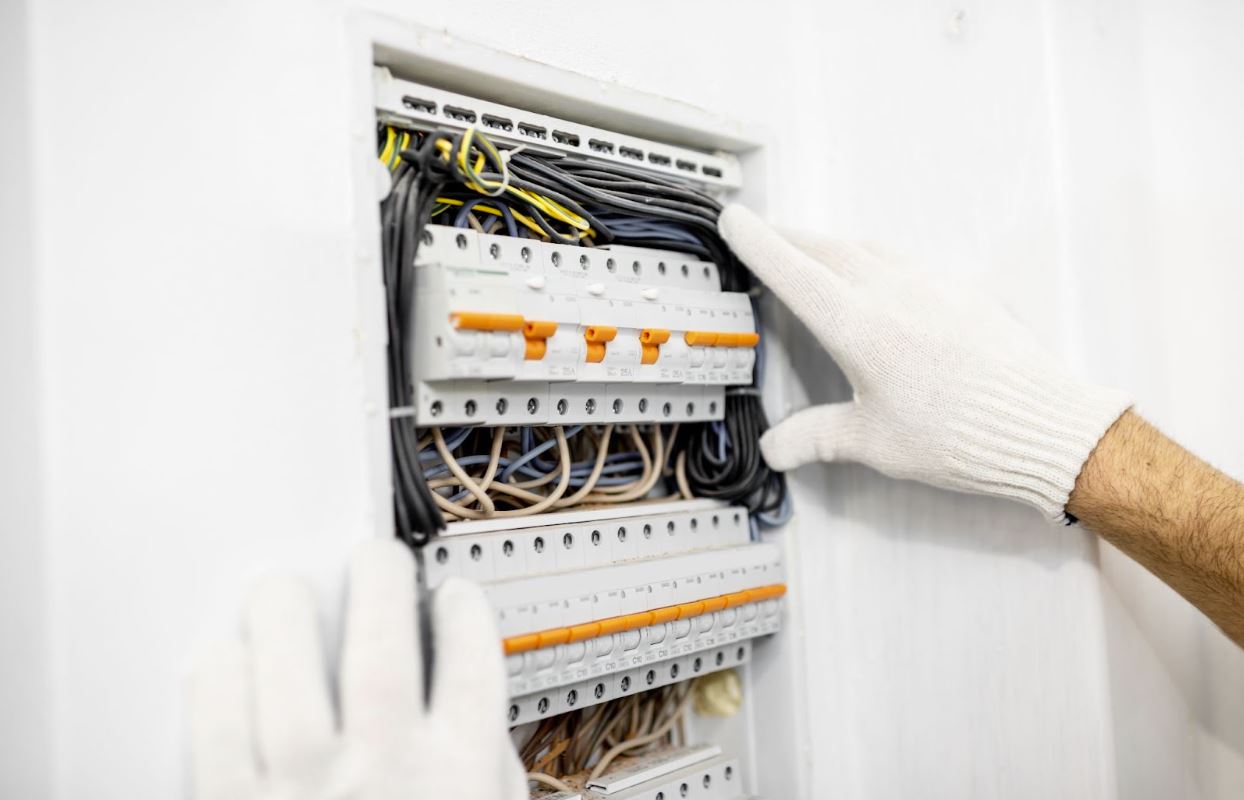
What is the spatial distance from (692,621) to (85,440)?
0.65 m

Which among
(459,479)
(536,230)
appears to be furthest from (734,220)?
(459,479)

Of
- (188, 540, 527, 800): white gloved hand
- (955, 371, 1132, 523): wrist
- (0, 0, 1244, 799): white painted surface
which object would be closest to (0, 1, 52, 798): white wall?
(0, 0, 1244, 799): white painted surface

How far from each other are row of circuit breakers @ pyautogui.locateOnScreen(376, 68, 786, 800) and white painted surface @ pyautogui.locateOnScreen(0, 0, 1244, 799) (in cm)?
8

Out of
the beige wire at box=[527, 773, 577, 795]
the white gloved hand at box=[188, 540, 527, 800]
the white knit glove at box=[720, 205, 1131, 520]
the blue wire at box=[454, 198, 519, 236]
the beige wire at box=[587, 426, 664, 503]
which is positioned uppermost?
the blue wire at box=[454, 198, 519, 236]

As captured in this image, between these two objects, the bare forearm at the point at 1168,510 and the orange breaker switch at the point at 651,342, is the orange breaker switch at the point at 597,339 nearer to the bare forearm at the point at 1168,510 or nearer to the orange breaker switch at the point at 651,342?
the orange breaker switch at the point at 651,342

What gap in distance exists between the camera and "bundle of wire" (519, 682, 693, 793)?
1031 mm

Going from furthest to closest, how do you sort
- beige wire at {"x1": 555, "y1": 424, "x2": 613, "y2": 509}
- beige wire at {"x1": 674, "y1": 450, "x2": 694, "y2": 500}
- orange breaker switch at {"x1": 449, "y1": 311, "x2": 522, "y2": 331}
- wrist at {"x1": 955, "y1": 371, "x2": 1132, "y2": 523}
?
beige wire at {"x1": 674, "y1": 450, "x2": 694, "y2": 500} < beige wire at {"x1": 555, "y1": 424, "x2": 613, "y2": 509} < wrist at {"x1": 955, "y1": 371, "x2": 1132, "y2": 523} < orange breaker switch at {"x1": 449, "y1": 311, "x2": 522, "y2": 331}

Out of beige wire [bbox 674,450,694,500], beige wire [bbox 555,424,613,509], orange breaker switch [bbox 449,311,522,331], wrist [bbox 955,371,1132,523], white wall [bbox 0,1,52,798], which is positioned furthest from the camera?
beige wire [bbox 674,450,694,500]

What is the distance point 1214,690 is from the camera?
1098 millimetres

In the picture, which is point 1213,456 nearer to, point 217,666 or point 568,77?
point 568,77

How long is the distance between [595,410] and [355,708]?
44cm

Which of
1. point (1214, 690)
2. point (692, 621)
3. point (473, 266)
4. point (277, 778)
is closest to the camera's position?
point (277, 778)

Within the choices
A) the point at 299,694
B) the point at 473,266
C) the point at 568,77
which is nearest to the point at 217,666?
the point at 299,694

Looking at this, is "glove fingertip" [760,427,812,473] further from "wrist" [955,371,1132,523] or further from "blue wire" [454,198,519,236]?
"blue wire" [454,198,519,236]
